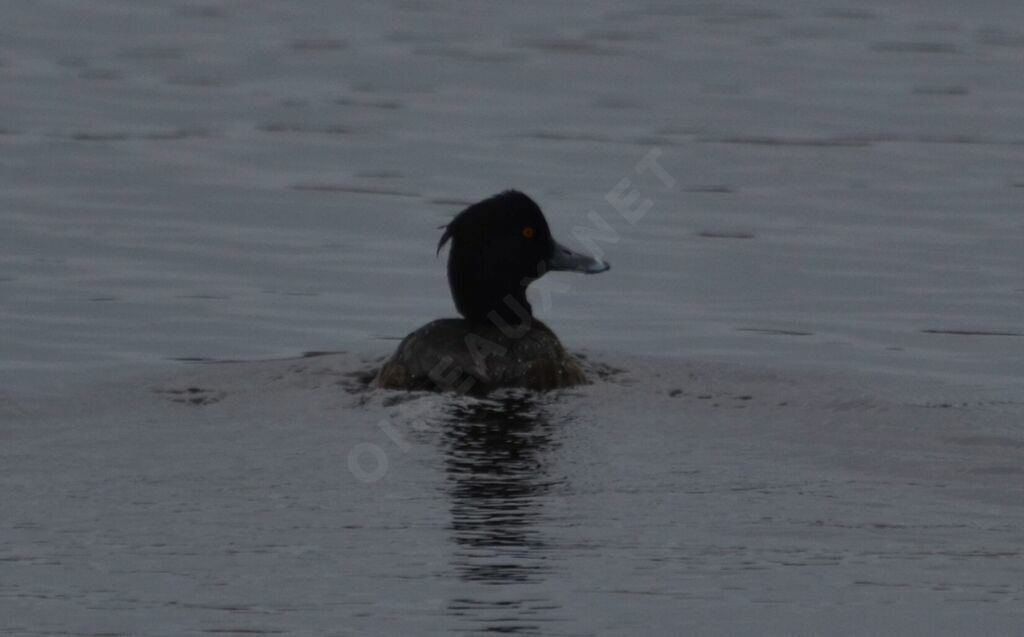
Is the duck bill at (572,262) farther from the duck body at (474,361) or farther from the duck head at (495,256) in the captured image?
the duck body at (474,361)

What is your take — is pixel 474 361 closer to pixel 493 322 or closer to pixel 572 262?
pixel 493 322

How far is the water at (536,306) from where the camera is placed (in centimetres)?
774

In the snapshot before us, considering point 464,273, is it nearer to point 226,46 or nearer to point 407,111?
point 407,111

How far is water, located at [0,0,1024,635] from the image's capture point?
7742 mm

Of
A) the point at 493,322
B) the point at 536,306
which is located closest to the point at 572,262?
the point at 493,322

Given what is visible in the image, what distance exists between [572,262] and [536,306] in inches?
122

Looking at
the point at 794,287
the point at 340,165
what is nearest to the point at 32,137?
the point at 340,165

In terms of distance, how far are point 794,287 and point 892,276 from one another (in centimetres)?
86

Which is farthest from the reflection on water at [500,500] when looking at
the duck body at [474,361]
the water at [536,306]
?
the duck body at [474,361]

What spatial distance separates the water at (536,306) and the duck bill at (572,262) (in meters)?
0.71

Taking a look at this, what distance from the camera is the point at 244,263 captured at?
1627 cm

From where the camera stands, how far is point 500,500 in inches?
344

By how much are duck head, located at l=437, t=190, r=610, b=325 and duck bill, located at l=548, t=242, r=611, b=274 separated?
0.25 metres

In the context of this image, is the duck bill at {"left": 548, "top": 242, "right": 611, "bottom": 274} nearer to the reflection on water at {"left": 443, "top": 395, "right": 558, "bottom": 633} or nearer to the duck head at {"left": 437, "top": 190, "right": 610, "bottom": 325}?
the duck head at {"left": 437, "top": 190, "right": 610, "bottom": 325}
